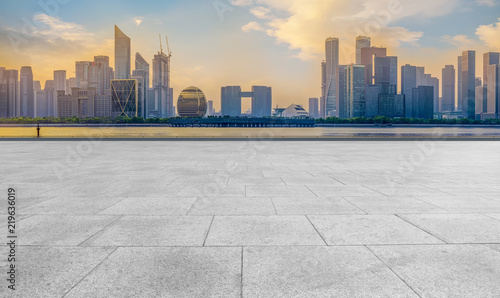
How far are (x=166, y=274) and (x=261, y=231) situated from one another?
2.42 meters

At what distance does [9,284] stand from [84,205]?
15.6 feet

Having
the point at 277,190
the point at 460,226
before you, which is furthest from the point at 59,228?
the point at 460,226

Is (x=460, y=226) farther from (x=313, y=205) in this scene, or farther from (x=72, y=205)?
(x=72, y=205)

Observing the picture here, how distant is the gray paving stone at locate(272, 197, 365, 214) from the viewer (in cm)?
862

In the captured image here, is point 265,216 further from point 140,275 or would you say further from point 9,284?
point 9,284

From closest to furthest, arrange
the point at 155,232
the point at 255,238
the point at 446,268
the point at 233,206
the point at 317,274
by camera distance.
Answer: the point at 317,274 → the point at 446,268 → the point at 255,238 → the point at 155,232 → the point at 233,206

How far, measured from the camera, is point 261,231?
6.96 meters

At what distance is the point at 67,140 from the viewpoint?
135 ft

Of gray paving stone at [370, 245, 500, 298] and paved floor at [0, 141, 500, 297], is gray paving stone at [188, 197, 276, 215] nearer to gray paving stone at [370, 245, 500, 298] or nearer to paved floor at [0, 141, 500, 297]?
paved floor at [0, 141, 500, 297]

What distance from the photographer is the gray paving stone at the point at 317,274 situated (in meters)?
4.45

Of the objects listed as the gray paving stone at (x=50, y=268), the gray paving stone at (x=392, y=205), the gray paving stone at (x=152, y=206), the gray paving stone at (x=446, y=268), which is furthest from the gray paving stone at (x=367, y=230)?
the gray paving stone at (x=50, y=268)

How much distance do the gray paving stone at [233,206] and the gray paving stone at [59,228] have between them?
2.02m

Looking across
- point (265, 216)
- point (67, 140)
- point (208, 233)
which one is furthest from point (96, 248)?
point (67, 140)

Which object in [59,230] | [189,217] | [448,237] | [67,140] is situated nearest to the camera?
[448,237]
